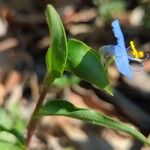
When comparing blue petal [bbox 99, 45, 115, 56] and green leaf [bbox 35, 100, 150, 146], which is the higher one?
blue petal [bbox 99, 45, 115, 56]

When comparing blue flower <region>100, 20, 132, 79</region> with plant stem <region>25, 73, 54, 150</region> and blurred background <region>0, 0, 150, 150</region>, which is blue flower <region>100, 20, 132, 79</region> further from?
blurred background <region>0, 0, 150, 150</region>

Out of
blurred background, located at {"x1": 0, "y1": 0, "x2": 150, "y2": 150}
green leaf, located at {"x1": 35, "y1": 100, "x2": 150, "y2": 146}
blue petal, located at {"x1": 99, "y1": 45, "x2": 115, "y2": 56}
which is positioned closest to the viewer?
blue petal, located at {"x1": 99, "y1": 45, "x2": 115, "y2": 56}

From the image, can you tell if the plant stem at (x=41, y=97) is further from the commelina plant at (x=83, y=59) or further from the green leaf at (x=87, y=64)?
the green leaf at (x=87, y=64)

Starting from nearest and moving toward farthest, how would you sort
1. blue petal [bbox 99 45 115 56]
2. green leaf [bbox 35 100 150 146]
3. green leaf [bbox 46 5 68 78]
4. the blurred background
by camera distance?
green leaf [bbox 46 5 68 78], blue petal [bbox 99 45 115 56], green leaf [bbox 35 100 150 146], the blurred background

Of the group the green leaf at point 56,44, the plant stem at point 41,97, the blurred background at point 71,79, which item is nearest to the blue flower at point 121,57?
the green leaf at point 56,44

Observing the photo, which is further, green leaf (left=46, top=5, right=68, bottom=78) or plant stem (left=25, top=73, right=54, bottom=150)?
plant stem (left=25, top=73, right=54, bottom=150)

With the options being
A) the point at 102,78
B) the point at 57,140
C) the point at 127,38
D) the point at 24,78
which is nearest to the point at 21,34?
the point at 24,78

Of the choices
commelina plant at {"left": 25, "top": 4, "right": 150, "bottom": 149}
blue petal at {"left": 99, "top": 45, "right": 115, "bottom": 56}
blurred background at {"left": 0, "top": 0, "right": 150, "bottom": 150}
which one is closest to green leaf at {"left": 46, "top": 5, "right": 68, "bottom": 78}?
commelina plant at {"left": 25, "top": 4, "right": 150, "bottom": 149}
